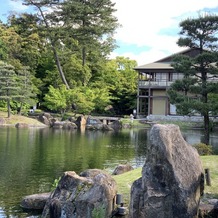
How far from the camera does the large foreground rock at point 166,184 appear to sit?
636 centimetres

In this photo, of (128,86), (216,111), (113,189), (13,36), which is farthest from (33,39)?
(113,189)

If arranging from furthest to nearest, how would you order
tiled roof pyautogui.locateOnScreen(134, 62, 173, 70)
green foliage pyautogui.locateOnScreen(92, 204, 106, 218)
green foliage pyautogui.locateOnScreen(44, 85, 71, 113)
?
tiled roof pyautogui.locateOnScreen(134, 62, 173, 70) → green foliage pyautogui.locateOnScreen(44, 85, 71, 113) → green foliage pyautogui.locateOnScreen(92, 204, 106, 218)

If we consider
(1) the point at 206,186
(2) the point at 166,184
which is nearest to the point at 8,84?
(1) the point at 206,186

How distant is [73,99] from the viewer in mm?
40531

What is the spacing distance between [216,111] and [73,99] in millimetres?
25423

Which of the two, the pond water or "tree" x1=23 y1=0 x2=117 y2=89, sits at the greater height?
"tree" x1=23 y1=0 x2=117 y2=89

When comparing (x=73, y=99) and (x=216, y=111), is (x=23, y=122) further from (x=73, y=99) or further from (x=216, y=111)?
(x=216, y=111)

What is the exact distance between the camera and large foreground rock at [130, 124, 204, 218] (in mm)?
6363

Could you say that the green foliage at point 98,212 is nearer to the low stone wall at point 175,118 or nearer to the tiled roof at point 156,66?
the low stone wall at point 175,118

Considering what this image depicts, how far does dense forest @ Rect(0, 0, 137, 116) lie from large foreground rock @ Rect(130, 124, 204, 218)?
32.6m

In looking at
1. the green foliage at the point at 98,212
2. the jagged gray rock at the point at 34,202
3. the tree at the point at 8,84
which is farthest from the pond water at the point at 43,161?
the tree at the point at 8,84

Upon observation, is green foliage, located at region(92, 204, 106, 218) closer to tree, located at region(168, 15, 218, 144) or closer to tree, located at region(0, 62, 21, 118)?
tree, located at region(168, 15, 218, 144)

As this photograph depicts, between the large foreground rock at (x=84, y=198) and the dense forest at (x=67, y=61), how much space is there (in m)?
31.4

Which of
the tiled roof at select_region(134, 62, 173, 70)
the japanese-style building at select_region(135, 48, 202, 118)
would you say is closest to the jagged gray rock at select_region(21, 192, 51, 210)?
the japanese-style building at select_region(135, 48, 202, 118)
